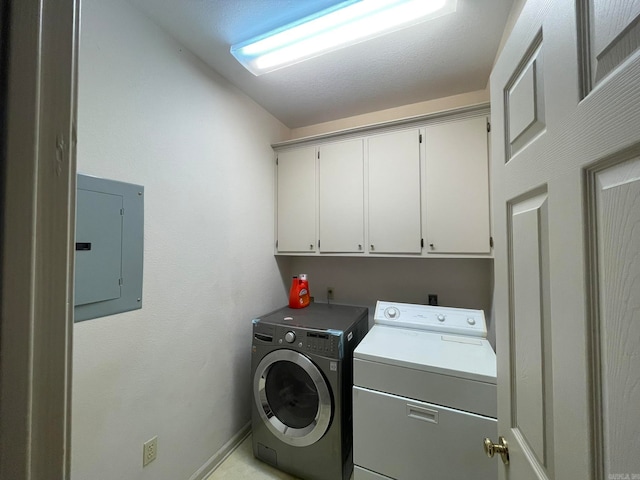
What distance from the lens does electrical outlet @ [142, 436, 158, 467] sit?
1.24m

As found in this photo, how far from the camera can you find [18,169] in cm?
31

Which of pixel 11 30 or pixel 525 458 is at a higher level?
pixel 11 30

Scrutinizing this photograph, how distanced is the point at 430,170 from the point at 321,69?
3.31 ft

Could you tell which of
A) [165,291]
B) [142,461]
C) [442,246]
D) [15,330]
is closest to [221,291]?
[165,291]

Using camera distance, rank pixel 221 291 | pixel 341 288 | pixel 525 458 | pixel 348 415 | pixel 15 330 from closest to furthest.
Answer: pixel 15 330 → pixel 525 458 → pixel 348 415 → pixel 221 291 → pixel 341 288

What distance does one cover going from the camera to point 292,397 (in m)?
1.68

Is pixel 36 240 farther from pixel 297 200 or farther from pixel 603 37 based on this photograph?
pixel 297 200

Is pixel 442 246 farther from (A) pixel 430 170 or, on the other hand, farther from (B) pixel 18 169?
(B) pixel 18 169

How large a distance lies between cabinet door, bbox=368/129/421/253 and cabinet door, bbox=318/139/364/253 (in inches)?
3.8

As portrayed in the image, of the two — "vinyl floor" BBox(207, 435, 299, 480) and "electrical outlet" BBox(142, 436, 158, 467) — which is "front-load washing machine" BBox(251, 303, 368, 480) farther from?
"electrical outlet" BBox(142, 436, 158, 467)

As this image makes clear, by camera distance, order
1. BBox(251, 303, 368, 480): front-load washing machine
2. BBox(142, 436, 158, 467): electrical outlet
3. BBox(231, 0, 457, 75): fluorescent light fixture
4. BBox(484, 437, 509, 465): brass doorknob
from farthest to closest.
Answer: BBox(251, 303, 368, 480): front-load washing machine, BBox(142, 436, 158, 467): electrical outlet, BBox(231, 0, 457, 75): fluorescent light fixture, BBox(484, 437, 509, 465): brass doorknob

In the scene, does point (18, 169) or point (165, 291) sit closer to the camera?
point (18, 169)

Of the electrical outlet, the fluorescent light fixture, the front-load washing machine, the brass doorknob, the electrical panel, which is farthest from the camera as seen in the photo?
the front-load washing machine

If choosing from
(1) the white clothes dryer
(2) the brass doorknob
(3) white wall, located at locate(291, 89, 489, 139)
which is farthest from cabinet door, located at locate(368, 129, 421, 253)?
(2) the brass doorknob
